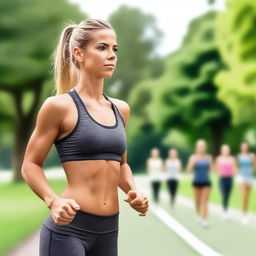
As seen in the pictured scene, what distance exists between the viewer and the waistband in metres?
3.49

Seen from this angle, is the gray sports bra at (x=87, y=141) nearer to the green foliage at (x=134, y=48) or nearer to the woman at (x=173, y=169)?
the woman at (x=173, y=169)

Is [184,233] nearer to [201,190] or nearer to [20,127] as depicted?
[201,190]

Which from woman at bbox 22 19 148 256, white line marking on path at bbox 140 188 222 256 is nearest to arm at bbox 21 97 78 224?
woman at bbox 22 19 148 256

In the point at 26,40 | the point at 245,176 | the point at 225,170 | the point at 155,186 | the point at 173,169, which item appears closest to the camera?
the point at 245,176

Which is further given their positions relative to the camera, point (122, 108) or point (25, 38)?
point (25, 38)

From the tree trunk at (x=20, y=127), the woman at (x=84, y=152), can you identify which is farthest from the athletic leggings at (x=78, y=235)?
the tree trunk at (x=20, y=127)

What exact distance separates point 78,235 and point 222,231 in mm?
12058

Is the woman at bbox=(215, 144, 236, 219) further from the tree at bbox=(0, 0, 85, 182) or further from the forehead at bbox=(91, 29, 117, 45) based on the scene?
the tree at bbox=(0, 0, 85, 182)

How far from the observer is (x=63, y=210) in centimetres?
330

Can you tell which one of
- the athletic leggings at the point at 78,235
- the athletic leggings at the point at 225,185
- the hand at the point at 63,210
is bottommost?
the athletic leggings at the point at 225,185

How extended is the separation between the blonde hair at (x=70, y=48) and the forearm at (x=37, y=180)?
422 mm

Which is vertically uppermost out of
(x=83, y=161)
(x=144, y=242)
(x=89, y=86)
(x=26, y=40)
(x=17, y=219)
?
(x=89, y=86)

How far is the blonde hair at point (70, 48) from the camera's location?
3568 mm

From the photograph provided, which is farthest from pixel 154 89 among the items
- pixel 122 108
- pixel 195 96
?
pixel 122 108
